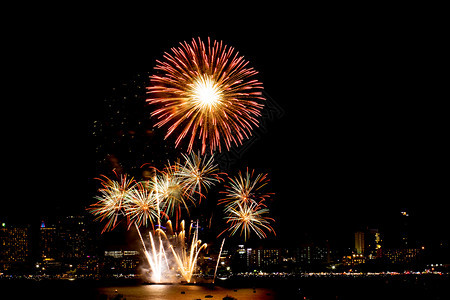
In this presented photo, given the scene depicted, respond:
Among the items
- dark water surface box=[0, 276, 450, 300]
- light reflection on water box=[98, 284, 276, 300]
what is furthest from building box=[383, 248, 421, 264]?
light reflection on water box=[98, 284, 276, 300]

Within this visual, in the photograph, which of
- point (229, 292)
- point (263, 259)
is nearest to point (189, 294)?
point (229, 292)

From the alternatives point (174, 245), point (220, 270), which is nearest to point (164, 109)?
point (174, 245)

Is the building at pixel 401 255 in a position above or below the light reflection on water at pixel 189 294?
below

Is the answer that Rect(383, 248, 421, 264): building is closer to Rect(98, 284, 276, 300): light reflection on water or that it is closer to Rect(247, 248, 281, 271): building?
Rect(247, 248, 281, 271): building

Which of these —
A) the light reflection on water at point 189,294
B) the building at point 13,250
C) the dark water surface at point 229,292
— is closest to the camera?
the light reflection on water at point 189,294

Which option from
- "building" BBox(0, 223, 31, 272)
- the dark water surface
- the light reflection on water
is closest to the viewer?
the light reflection on water

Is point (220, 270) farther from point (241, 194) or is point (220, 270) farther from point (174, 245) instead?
point (241, 194)

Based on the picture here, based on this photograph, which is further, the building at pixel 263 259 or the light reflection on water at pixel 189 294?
the building at pixel 263 259

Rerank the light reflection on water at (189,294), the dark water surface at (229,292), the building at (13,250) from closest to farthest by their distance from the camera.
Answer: the light reflection on water at (189,294) → the dark water surface at (229,292) → the building at (13,250)

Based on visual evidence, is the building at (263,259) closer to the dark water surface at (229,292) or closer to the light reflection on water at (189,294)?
the dark water surface at (229,292)

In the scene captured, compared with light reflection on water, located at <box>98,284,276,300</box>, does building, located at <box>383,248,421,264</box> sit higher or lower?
lower

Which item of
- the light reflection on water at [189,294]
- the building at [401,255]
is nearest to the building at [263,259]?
the building at [401,255]
